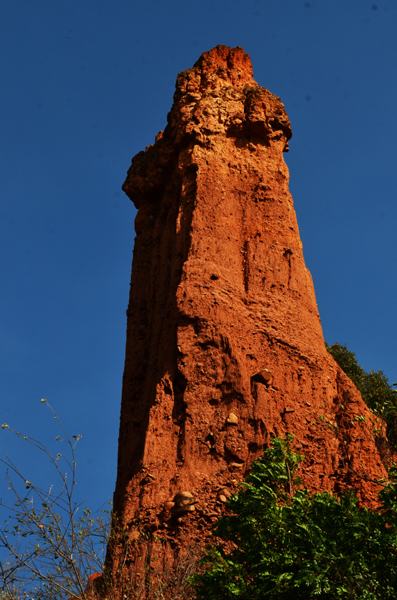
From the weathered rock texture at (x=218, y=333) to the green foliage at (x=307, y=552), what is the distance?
222cm

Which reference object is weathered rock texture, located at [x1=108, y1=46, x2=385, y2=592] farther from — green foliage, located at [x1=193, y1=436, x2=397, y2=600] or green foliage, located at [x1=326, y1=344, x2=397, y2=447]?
green foliage, located at [x1=326, y1=344, x2=397, y2=447]

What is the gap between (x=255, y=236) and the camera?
16.0 metres

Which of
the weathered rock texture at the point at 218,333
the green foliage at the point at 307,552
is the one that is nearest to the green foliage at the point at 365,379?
the weathered rock texture at the point at 218,333

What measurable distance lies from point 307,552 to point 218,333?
6219mm

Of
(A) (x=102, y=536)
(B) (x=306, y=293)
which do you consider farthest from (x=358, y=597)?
(B) (x=306, y=293)

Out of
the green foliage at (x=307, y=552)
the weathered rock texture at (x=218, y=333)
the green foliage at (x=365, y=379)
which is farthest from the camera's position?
the green foliage at (x=365, y=379)

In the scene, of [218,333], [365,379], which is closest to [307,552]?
[218,333]

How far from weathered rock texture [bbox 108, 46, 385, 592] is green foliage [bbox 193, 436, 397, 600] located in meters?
2.22

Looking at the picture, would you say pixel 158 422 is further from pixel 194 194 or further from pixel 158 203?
pixel 158 203

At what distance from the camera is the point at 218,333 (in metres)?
14.0

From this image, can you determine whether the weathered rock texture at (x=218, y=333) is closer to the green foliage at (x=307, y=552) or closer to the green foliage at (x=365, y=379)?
the green foliage at (x=307, y=552)

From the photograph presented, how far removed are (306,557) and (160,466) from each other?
15.4ft

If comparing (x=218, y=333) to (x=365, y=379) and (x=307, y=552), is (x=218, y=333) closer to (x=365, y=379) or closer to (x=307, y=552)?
(x=307, y=552)

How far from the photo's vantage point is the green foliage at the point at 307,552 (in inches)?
314
